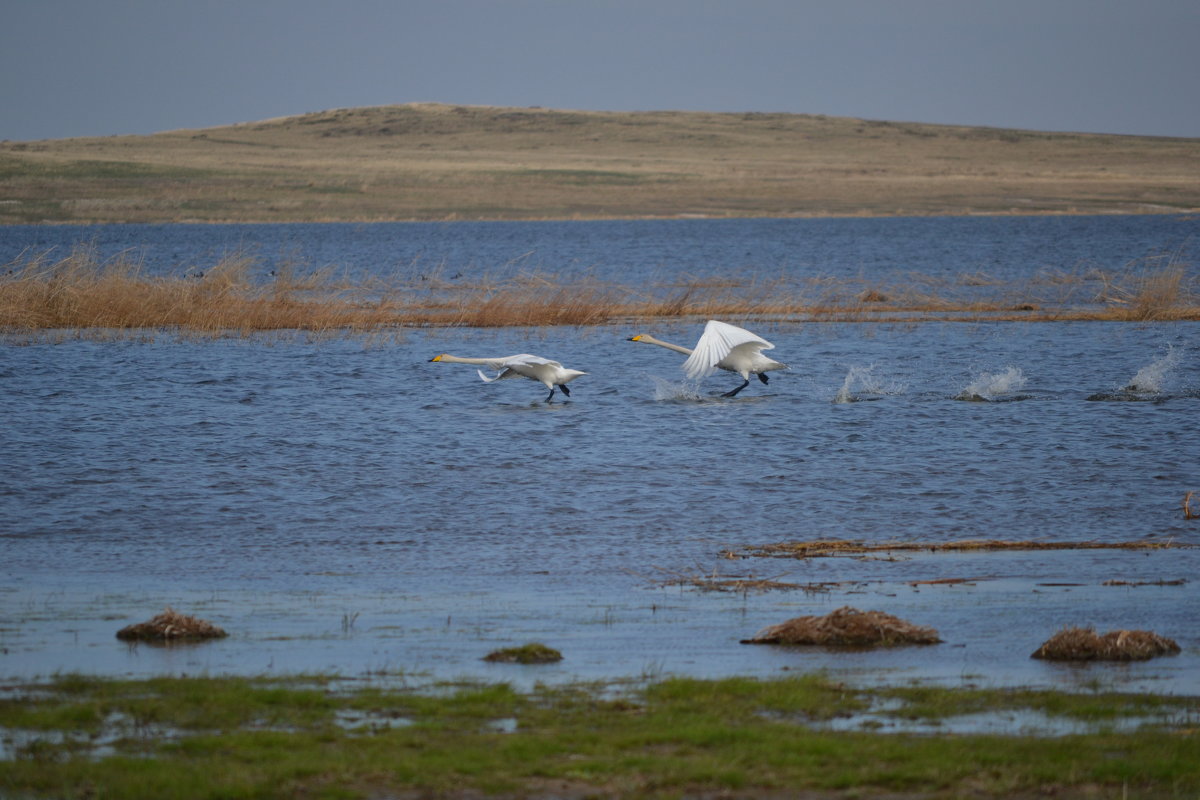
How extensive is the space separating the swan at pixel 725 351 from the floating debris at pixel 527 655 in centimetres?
1015

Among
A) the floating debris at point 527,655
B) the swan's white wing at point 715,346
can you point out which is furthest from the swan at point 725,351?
the floating debris at point 527,655

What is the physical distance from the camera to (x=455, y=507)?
12.9 m

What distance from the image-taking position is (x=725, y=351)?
60.2 ft

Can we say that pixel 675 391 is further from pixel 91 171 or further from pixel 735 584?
pixel 91 171

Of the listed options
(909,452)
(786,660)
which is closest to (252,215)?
(909,452)

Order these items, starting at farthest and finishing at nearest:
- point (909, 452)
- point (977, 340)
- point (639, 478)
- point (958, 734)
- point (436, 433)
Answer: point (977, 340), point (436, 433), point (909, 452), point (639, 478), point (958, 734)

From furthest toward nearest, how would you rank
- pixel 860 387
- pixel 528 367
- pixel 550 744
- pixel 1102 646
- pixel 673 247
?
pixel 673 247 < pixel 860 387 < pixel 528 367 < pixel 1102 646 < pixel 550 744

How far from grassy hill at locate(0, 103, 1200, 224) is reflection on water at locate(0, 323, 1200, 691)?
89631mm

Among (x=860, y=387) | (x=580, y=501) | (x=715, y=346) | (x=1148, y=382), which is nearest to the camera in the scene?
(x=580, y=501)

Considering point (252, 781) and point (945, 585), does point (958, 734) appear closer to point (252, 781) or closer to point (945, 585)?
point (252, 781)

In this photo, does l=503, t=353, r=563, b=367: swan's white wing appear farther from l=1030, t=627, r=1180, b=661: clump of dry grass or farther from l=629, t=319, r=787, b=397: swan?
l=1030, t=627, r=1180, b=661: clump of dry grass

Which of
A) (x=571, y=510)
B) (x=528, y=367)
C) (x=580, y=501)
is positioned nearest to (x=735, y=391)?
(x=528, y=367)

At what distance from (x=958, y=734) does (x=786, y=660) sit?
1.63 m

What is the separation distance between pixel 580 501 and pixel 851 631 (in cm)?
551
